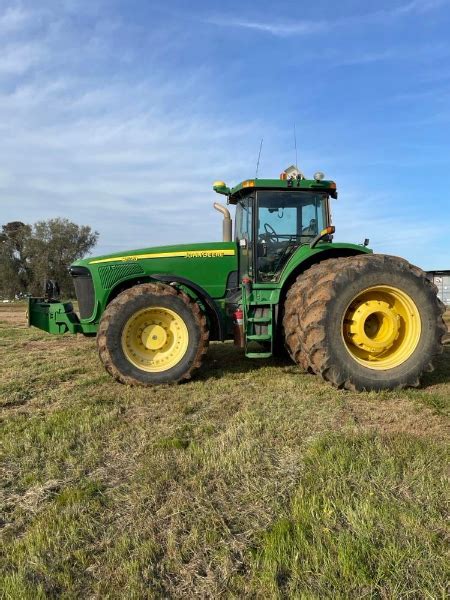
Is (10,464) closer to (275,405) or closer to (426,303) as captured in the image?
(275,405)

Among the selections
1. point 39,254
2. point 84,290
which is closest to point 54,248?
point 39,254

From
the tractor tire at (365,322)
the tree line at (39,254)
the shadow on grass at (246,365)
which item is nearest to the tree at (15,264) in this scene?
the tree line at (39,254)

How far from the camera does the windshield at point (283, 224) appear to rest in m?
6.04

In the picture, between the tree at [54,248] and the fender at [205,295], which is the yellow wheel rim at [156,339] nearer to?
the fender at [205,295]

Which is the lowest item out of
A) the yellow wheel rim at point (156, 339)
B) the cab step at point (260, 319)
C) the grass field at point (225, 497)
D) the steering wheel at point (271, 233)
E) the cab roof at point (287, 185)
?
the grass field at point (225, 497)

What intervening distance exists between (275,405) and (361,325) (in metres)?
1.45

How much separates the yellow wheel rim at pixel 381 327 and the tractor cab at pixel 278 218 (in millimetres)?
1132

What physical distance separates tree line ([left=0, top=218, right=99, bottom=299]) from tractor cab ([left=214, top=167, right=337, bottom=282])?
43.5 meters

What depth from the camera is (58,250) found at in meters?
48.0

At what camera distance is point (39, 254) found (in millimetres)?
47500

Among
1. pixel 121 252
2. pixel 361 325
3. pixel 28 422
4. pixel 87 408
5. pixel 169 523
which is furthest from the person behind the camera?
pixel 121 252

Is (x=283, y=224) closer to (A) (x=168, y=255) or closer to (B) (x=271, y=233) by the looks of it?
(B) (x=271, y=233)

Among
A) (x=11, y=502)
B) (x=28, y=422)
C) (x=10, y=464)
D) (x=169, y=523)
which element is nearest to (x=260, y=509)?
(x=169, y=523)

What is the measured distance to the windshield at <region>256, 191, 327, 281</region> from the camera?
19.8ft
